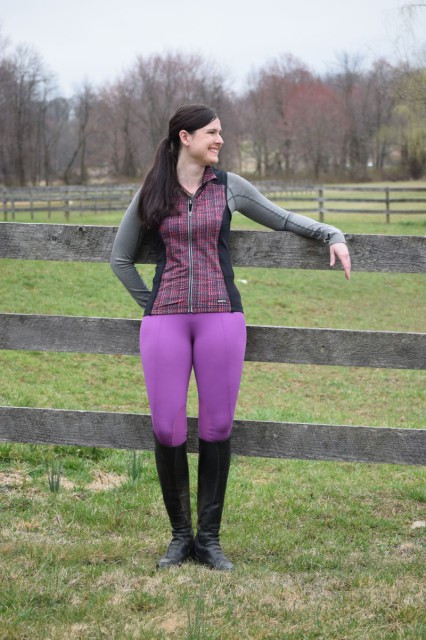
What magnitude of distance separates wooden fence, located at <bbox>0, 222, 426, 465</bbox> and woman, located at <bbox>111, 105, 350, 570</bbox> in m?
0.21

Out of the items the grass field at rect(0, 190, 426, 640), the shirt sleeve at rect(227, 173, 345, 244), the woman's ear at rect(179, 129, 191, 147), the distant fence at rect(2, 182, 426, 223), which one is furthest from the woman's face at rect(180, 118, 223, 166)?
the distant fence at rect(2, 182, 426, 223)

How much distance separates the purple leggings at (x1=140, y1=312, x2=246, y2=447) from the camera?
10.9ft

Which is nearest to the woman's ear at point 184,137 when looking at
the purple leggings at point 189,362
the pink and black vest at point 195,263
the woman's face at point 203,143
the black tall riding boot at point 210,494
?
the woman's face at point 203,143

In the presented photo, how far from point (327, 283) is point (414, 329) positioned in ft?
15.4

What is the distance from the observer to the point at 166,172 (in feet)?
11.2


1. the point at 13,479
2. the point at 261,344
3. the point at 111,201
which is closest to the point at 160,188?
A: the point at 261,344

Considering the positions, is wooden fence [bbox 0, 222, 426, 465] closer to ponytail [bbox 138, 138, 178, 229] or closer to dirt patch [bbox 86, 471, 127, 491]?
ponytail [bbox 138, 138, 178, 229]

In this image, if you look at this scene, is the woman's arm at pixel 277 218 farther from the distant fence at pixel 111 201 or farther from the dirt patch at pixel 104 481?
the distant fence at pixel 111 201

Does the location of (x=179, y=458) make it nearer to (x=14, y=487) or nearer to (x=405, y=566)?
(x=405, y=566)

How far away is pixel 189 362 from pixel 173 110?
6142cm

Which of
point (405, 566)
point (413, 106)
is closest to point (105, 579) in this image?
point (405, 566)

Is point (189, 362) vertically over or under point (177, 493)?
over

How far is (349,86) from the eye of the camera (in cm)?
9125

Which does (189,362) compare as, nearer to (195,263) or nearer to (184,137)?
→ (195,263)
